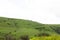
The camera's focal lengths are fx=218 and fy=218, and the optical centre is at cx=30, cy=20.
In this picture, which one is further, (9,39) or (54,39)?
(9,39)

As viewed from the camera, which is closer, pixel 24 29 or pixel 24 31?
pixel 24 31

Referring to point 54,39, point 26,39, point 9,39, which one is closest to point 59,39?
point 54,39

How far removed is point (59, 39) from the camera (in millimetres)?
31188

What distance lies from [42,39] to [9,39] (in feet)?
17.8

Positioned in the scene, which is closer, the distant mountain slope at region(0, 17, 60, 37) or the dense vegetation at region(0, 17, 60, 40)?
the dense vegetation at region(0, 17, 60, 40)

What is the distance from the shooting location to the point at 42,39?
31312 mm

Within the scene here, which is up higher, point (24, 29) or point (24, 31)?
point (24, 31)

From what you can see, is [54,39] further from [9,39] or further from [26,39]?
[9,39]

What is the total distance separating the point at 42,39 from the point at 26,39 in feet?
7.62

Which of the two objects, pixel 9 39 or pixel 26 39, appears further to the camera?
pixel 9 39

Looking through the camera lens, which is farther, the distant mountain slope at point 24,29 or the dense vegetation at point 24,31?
the distant mountain slope at point 24,29

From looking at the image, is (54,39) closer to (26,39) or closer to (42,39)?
(42,39)

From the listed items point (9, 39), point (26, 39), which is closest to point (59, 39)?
point (26, 39)

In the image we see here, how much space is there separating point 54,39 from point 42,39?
175cm
